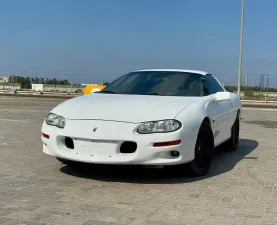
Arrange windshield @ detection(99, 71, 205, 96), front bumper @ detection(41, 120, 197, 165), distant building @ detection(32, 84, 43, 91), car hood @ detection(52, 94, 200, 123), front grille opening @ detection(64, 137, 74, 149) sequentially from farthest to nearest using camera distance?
distant building @ detection(32, 84, 43, 91) < windshield @ detection(99, 71, 205, 96) < front grille opening @ detection(64, 137, 74, 149) < car hood @ detection(52, 94, 200, 123) < front bumper @ detection(41, 120, 197, 165)

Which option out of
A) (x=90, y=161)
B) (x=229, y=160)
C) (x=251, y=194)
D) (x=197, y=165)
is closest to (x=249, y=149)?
(x=229, y=160)

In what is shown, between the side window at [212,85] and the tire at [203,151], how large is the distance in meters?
0.92

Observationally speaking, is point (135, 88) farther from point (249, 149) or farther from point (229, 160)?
point (249, 149)

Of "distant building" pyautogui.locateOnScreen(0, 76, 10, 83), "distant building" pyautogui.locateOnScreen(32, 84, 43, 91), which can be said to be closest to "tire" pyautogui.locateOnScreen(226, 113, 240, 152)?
"distant building" pyautogui.locateOnScreen(32, 84, 43, 91)

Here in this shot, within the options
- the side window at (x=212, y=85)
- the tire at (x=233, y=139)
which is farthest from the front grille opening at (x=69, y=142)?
the tire at (x=233, y=139)

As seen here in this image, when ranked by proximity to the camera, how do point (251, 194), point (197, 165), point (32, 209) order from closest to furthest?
point (32, 209) < point (251, 194) < point (197, 165)

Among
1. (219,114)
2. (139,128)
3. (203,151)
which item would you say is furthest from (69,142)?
(219,114)

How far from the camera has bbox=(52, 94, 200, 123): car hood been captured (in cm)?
472

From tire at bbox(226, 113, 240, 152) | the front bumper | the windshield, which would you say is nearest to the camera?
the front bumper

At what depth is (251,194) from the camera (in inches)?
176

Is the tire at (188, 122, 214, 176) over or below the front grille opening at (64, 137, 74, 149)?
below

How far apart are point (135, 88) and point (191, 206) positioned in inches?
96.1

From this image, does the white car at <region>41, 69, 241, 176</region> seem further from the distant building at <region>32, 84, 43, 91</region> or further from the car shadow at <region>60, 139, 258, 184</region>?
the distant building at <region>32, 84, 43, 91</region>

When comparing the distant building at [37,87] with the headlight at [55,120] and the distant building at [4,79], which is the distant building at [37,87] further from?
the headlight at [55,120]
